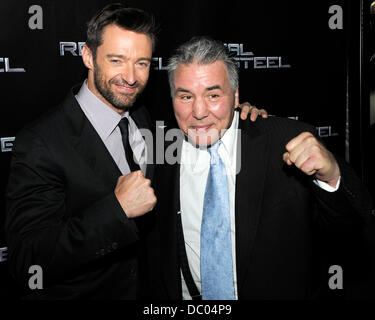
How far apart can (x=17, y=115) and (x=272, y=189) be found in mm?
1655

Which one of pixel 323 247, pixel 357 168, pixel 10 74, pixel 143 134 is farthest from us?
pixel 357 168

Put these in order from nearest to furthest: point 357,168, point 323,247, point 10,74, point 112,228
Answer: point 112,228 < point 10,74 < point 323,247 < point 357,168

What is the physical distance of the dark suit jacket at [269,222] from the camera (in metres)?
1.63

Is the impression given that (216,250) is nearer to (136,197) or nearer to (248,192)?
(248,192)

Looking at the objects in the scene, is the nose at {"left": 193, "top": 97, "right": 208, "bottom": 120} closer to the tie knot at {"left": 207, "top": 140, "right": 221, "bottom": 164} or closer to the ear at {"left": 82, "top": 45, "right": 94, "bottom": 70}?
the tie knot at {"left": 207, "top": 140, "right": 221, "bottom": 164}

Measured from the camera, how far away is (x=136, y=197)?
1543 mm

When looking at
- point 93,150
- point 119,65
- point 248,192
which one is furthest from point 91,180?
point 248,192

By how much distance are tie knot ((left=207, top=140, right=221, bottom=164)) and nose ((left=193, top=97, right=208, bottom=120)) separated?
0.50 feet

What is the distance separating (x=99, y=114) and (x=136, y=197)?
0.55 m

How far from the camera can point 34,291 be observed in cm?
188

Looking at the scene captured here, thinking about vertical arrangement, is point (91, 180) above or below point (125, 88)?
below
